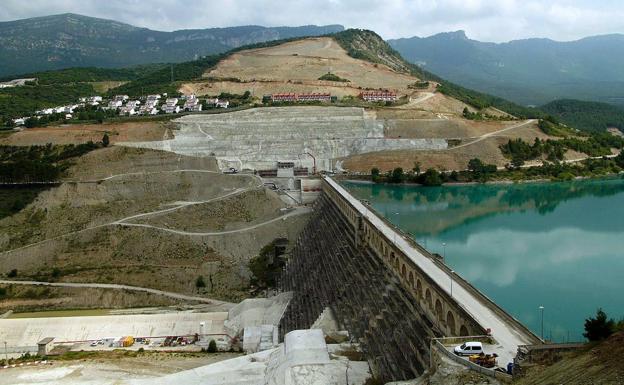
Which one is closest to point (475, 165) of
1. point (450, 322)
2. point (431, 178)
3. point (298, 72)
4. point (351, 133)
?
point (431, 178)

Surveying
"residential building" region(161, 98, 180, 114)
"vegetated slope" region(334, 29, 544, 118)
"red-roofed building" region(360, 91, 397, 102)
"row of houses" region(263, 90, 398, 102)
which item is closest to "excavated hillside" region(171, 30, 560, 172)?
"red-roofed building" region(360, 91, 397, 102)

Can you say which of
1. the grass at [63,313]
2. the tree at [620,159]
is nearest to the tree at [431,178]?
the tree at [620,159]

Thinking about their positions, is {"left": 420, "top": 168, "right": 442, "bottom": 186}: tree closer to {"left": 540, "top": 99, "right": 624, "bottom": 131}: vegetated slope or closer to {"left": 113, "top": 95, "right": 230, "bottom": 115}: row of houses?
{"left": 113, "top": 95, "right": 230, "bottom": 115}: row of houses

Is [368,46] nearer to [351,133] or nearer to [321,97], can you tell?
[321,97]

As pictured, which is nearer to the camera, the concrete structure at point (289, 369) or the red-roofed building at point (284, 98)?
the concrete structure at point (289, 369)

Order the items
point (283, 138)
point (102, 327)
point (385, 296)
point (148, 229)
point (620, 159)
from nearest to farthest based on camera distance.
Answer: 1. point (385, 296)
2. point (102, 327)
3. point (148, 229)
4. point (283, 138)
5. point (620, 159)

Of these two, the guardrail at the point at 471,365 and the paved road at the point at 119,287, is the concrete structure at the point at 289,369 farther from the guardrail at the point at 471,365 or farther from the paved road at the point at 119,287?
the paved road at the point at 119,287
